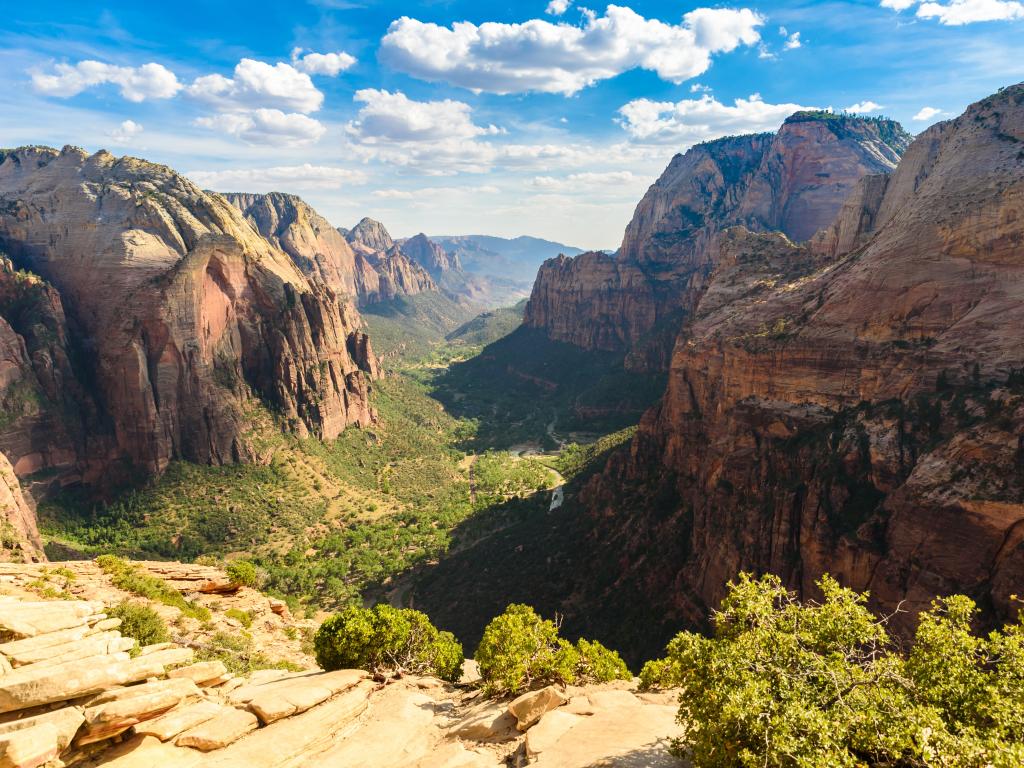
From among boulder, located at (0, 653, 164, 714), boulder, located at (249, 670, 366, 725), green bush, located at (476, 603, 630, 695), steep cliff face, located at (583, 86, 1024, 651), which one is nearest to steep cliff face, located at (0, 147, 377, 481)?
steep cliff face, located at (583, 86, 1024, 651)

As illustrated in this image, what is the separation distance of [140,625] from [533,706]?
978 inches

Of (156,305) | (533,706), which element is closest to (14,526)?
(156,305)

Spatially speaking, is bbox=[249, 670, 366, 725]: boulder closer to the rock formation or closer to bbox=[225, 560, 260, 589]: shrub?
the rock formation

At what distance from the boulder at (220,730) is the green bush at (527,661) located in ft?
39.1

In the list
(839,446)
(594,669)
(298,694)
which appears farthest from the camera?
(839,446)

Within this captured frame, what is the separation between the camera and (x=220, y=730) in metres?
20.7

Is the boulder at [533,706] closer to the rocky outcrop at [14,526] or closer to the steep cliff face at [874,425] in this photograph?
the steep cliff face at [874,425]

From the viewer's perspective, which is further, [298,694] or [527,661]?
[527,661]

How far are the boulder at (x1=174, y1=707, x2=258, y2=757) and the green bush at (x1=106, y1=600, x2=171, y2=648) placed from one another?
42.5ft

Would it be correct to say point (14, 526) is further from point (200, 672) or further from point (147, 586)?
point (200, 672)

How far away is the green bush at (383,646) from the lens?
3134 cm

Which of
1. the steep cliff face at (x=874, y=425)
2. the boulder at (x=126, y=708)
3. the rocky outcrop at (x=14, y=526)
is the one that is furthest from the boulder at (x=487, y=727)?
the rocky outcrop at (x=14, y=526)

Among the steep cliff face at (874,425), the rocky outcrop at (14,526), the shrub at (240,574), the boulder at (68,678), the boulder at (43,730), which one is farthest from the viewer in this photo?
the rocky outcrop at (14,526)

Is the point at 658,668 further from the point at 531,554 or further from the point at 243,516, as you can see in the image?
the point at 243,516
